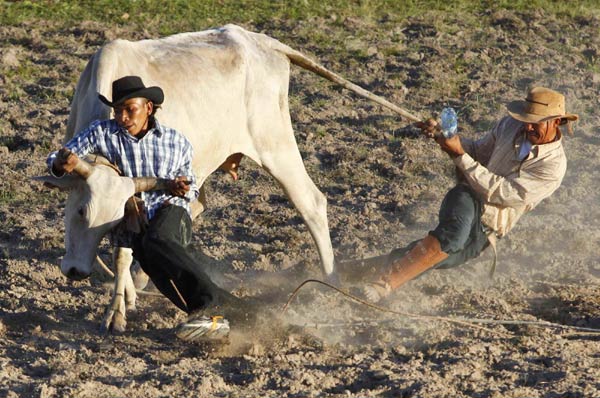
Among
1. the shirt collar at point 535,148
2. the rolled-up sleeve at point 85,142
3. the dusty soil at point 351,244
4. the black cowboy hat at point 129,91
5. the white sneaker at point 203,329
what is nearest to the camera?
the dusty soil at point 351,244

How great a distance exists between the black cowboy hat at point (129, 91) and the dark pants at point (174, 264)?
0.55 m

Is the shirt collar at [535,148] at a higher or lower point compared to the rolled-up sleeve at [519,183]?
higher

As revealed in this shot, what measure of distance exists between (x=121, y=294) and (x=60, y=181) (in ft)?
2.77

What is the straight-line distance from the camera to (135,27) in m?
12.0

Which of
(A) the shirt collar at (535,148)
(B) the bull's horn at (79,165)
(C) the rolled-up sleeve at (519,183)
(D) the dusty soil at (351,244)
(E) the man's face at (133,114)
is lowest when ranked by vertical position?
(D) the dusty soil at (351,244)

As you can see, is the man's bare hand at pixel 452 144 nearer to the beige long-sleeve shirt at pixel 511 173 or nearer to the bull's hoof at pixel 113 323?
the beige long-sleeve shirt at pixel 511 173

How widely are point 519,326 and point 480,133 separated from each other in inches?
145

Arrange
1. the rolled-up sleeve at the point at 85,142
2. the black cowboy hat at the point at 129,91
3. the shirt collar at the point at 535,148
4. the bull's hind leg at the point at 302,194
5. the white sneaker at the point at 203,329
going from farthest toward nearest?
the bull's hind leg at the point at 302,194
the shirt collar at the point at 535,148
the rolled-up sleeve at the point at 85,142
the black cowboy hat at the point at 129,91
the white sneaker at the point at 203,329

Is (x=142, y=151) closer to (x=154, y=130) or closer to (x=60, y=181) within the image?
(x=154, y=130)

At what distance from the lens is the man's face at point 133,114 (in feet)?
18.7

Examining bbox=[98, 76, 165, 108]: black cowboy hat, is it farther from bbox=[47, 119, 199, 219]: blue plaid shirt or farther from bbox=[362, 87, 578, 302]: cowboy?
bbox=[362, 87, 578, 302]: cowboy

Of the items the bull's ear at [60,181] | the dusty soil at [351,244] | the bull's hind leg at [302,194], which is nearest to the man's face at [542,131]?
the dusty soil at [351,244]

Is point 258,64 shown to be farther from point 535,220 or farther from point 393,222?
point 535,220

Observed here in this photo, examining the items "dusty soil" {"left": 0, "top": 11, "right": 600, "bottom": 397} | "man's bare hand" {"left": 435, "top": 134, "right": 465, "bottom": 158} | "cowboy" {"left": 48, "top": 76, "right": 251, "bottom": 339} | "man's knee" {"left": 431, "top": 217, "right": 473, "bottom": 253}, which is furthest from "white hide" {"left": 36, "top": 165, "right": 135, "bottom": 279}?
"man's knee" {"left": 431, "top": 217, "right": 473, "bottom": 253}
